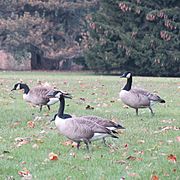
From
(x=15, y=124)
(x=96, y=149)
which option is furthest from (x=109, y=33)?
(x=96, y=149)

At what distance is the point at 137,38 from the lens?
3950cm

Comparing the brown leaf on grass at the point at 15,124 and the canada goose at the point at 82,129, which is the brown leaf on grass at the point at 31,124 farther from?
the canada goose at the point at 82,129

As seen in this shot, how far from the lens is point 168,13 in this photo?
125ft

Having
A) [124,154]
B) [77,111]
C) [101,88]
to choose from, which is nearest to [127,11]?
[101,88]

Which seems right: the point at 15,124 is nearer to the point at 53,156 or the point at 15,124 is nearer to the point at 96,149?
the point at 96,149

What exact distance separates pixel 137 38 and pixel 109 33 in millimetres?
1996

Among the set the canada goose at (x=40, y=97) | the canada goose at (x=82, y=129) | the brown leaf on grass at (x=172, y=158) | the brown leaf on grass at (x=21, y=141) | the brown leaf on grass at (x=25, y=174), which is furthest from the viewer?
the canada goose at (x=40, y=97)

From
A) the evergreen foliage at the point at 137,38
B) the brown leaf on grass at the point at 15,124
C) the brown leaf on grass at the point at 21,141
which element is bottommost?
the evergreen foliage at the point at 137,38

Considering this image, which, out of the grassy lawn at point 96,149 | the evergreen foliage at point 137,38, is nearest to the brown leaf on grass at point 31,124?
the grassy lawn at point 96,149

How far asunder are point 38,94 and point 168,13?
84.7 feet

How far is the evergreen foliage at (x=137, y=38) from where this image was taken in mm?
38062

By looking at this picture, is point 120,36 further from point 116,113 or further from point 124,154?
point 124,154

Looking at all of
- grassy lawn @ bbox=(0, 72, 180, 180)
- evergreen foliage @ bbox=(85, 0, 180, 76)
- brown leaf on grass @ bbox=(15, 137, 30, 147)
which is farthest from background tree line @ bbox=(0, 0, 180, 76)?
brown leaf on grass @ bbox=(15, 137, 30, 147)

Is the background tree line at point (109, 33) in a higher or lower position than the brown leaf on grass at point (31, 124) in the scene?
lower
